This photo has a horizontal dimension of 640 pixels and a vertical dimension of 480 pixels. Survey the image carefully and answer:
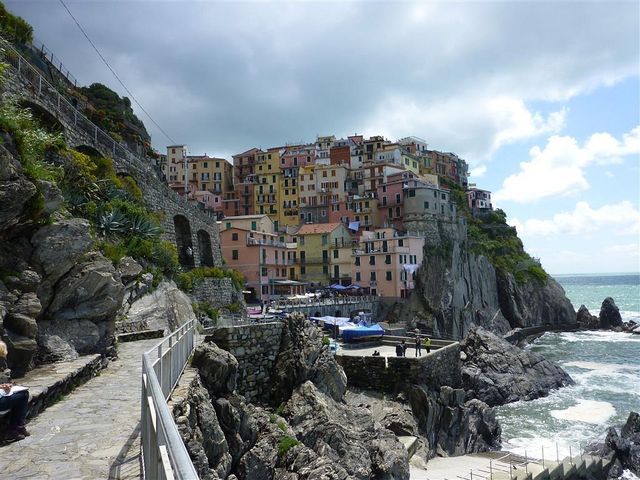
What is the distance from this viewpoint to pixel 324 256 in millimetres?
65000

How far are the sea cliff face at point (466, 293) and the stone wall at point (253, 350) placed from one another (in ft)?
136

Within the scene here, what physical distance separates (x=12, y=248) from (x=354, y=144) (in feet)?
289

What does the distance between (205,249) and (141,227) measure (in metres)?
18.2

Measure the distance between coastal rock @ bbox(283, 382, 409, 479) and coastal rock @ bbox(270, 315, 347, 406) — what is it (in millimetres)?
520

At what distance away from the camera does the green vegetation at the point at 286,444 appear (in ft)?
40.5

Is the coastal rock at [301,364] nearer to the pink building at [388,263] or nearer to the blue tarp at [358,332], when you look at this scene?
the blue tarp at [358,332]

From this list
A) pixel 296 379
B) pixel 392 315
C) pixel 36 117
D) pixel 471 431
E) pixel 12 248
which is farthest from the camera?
pixel 392 315

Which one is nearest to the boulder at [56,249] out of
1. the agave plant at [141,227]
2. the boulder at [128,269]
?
the boulder at [128,269]

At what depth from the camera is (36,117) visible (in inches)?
746

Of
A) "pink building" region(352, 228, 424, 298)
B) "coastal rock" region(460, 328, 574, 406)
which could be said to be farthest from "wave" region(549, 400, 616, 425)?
"pink building" region(352, 228, 424, 298)

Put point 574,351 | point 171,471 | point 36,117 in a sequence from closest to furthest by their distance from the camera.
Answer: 1. point 171,471
2. point 36,117
3. point 574,351

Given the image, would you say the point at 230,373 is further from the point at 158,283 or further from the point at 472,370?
the point at 472,370

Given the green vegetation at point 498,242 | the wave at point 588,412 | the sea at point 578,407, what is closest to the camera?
the sea at point 578,407

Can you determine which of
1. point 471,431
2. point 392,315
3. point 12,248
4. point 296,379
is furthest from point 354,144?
point 12,248
